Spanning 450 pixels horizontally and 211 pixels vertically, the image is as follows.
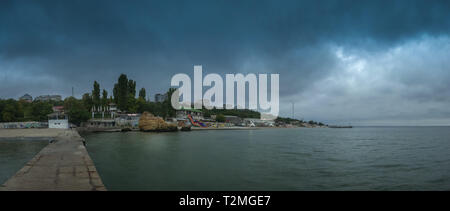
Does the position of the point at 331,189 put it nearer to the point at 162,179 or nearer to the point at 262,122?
the point at 162,179

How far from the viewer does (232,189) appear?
1041 cm

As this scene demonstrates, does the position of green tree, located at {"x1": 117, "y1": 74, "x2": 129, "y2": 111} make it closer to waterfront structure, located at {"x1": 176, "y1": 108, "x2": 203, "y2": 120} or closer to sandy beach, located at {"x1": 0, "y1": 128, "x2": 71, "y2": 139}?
waterfront structure, located at {"x1": 176, "y1": 108, "x2": 203, "y2": 120}

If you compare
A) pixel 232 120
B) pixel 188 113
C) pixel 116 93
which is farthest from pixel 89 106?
pixel 232 120

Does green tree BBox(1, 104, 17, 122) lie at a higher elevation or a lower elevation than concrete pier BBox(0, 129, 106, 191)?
higher

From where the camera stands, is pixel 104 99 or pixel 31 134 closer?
pixel 31 134

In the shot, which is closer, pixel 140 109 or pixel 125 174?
pixel 125 174

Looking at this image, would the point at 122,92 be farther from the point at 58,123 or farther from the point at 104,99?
the point at 58,123

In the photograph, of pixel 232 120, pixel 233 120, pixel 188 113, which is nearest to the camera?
pixel 188 113

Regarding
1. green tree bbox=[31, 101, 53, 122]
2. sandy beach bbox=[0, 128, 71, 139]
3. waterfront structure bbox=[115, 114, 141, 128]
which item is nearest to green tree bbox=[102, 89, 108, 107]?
waterfront structure bbox=[115, 114, 141, 128]

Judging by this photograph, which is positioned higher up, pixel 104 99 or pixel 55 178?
pixel 104 99

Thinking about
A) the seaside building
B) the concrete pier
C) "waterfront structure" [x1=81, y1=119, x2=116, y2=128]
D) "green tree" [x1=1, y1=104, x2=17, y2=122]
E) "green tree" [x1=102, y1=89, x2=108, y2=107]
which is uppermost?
"green tree" [x1=102, y1=89, x2=108, y2=107]

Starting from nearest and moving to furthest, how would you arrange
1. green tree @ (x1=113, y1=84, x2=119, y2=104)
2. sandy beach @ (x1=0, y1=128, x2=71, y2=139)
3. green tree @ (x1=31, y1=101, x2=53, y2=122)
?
sandy beach @ (x1=0, y1=128, x2=71, y2=139)
green tree @ (x1=31, y1=101, x2=53, y2=122)
green tree @ (x1=113, y1=84, x2=119, y2=104)
